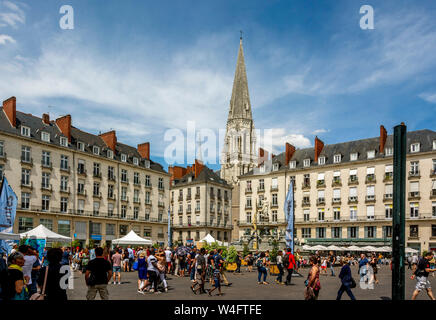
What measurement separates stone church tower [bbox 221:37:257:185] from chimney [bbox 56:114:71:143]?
52.0m

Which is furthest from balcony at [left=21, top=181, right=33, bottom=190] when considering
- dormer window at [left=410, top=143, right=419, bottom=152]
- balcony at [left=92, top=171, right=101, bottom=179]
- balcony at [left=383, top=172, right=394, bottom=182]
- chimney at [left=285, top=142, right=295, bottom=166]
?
dormer window at [left=410, top=143, right=419, bottom=152]

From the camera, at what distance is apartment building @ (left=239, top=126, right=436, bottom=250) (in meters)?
51.8

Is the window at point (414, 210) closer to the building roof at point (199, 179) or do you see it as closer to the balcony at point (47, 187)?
the building roof at point (199, 179)

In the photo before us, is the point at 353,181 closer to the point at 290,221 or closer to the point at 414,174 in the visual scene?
the point at 414,174

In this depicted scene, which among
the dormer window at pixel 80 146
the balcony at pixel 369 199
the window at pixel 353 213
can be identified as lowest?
the window at pixel 353 213

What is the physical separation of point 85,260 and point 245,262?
44.6 ft

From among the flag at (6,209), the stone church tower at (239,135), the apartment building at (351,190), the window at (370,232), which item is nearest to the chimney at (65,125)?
the apartment building at (351,190)

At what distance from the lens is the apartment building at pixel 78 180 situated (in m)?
46.6

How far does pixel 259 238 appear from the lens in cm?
3678

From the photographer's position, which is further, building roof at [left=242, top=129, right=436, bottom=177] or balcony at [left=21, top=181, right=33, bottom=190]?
building roof at [left=242, top=129, right=436, bottom=177]

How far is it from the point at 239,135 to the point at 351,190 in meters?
50.4

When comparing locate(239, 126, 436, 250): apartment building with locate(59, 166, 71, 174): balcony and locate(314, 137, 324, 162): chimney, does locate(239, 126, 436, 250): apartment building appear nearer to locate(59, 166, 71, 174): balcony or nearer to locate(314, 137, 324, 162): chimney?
locate(314, 137, 324, 162): chimney

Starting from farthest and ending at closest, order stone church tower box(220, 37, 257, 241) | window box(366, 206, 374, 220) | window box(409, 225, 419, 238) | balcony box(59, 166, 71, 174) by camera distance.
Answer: stone church tower box(220, 37, 257, 241) → window box(366, 206, 374, 220) → window box(409, 225, 419, 238) → balcony box(59, 166, 71, 174)

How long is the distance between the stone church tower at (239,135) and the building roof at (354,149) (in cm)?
3129
